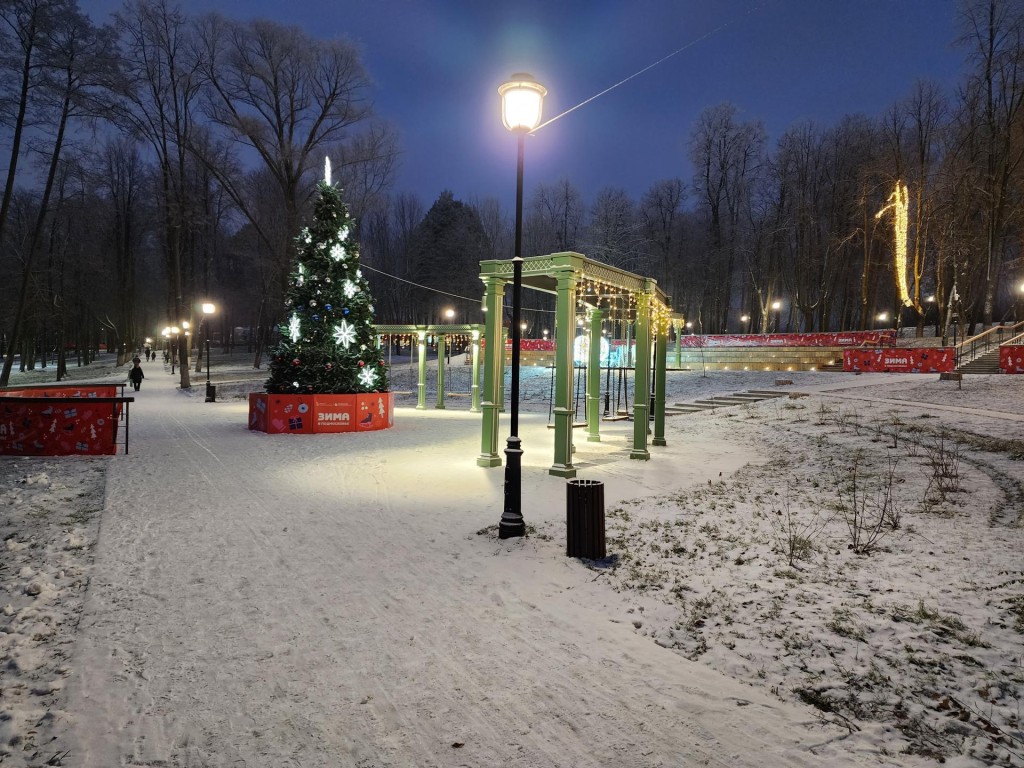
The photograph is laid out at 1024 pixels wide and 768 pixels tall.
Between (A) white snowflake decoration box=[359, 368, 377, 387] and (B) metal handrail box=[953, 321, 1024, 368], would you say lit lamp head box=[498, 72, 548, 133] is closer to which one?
(A) white snowflake decoration box=[359, 368, 377, 387]

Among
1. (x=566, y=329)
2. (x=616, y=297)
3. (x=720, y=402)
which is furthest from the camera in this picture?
(x=720, y=402)

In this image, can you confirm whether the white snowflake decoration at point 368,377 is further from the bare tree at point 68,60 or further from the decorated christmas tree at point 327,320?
the bare tree at point 68,60

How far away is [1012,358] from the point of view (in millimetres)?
21266

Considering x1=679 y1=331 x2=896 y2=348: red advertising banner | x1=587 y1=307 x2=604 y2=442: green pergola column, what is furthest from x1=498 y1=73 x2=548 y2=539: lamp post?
x1=679 y1=331 x2=896 y2=348: red advertising banner

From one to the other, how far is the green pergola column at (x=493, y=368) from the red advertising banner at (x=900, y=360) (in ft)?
75.1

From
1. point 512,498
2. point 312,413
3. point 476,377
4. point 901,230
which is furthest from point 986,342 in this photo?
point 512,498

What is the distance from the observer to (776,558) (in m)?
5.46

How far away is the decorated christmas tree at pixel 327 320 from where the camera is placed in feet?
50.2

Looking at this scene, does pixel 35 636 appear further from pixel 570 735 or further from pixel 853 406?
pixel 853 406

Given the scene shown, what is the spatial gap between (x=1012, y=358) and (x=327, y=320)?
2508 cm

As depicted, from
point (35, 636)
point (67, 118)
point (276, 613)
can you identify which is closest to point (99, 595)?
point (35, 636)

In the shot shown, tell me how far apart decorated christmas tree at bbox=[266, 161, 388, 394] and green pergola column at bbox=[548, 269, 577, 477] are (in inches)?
318

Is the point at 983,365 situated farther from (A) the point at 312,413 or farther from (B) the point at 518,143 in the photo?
(A) the point at 312,413

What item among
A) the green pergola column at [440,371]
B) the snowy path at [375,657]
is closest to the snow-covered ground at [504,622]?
the snowy path at [375,657]
